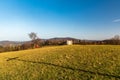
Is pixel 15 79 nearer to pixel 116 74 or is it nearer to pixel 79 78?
pixel 79 78

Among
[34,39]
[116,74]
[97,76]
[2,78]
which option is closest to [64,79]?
[97,76]

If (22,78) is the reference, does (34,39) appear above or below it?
above

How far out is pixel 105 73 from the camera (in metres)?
6.00

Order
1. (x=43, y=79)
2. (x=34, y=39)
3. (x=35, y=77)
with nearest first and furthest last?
(x=43, y=79) → (x=35, y=77) → (x=34, y=39)

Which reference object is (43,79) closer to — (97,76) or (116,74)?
(97,76)

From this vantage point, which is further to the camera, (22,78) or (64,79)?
(22,78)

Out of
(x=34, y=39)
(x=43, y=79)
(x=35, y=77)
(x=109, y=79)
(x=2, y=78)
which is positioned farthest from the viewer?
(x=34, y=39)

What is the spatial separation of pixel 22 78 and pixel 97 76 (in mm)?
3917

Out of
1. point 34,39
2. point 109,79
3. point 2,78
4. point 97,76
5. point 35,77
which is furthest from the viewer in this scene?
point 34,39

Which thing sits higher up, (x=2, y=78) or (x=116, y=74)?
(x=116, y=74)

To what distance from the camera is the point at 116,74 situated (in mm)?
5738

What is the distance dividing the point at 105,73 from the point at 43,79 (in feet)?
9.98

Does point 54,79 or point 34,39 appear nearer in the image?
point 54,79

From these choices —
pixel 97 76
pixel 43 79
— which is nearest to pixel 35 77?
pixel 43 79
